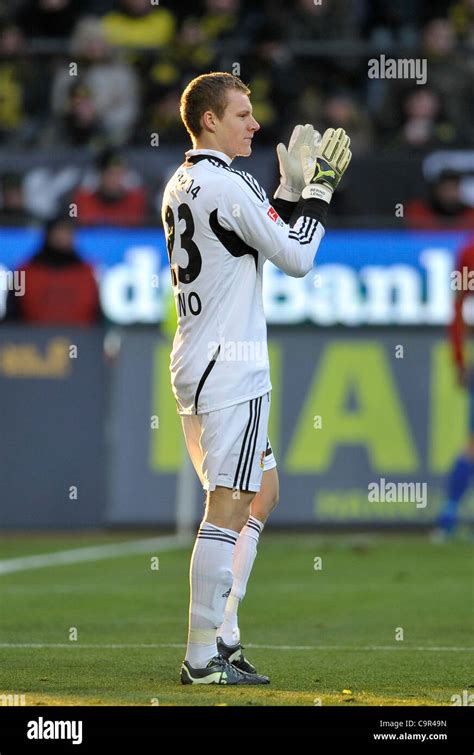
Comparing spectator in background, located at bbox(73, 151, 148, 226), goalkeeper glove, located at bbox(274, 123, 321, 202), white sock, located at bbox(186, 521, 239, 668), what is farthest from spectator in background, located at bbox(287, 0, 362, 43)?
white sock, located at bbox(186, 521, 239, 668)

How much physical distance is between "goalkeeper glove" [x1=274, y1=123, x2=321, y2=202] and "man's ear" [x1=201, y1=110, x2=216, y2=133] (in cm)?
34

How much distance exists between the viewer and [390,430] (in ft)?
50.5

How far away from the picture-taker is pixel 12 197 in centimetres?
1772

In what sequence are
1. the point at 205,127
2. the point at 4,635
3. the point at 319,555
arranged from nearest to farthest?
the point at 205,127, the point at 4,635, the point at 319,555

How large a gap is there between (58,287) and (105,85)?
3968 mm

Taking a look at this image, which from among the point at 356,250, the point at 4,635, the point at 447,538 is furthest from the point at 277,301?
the point at 4,635

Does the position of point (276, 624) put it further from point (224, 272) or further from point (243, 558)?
point (224, 272)

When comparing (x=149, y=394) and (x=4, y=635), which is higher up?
(x=149, y=394)

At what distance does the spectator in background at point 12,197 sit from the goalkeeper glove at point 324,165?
33.7 feet

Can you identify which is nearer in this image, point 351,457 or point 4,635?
point 4,635

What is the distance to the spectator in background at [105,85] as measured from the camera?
64.0 feet

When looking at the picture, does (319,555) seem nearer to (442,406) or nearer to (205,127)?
(442,406)

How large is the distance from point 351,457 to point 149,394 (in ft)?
6.14

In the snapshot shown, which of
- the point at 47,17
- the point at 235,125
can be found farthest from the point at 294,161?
the point at 47,17
